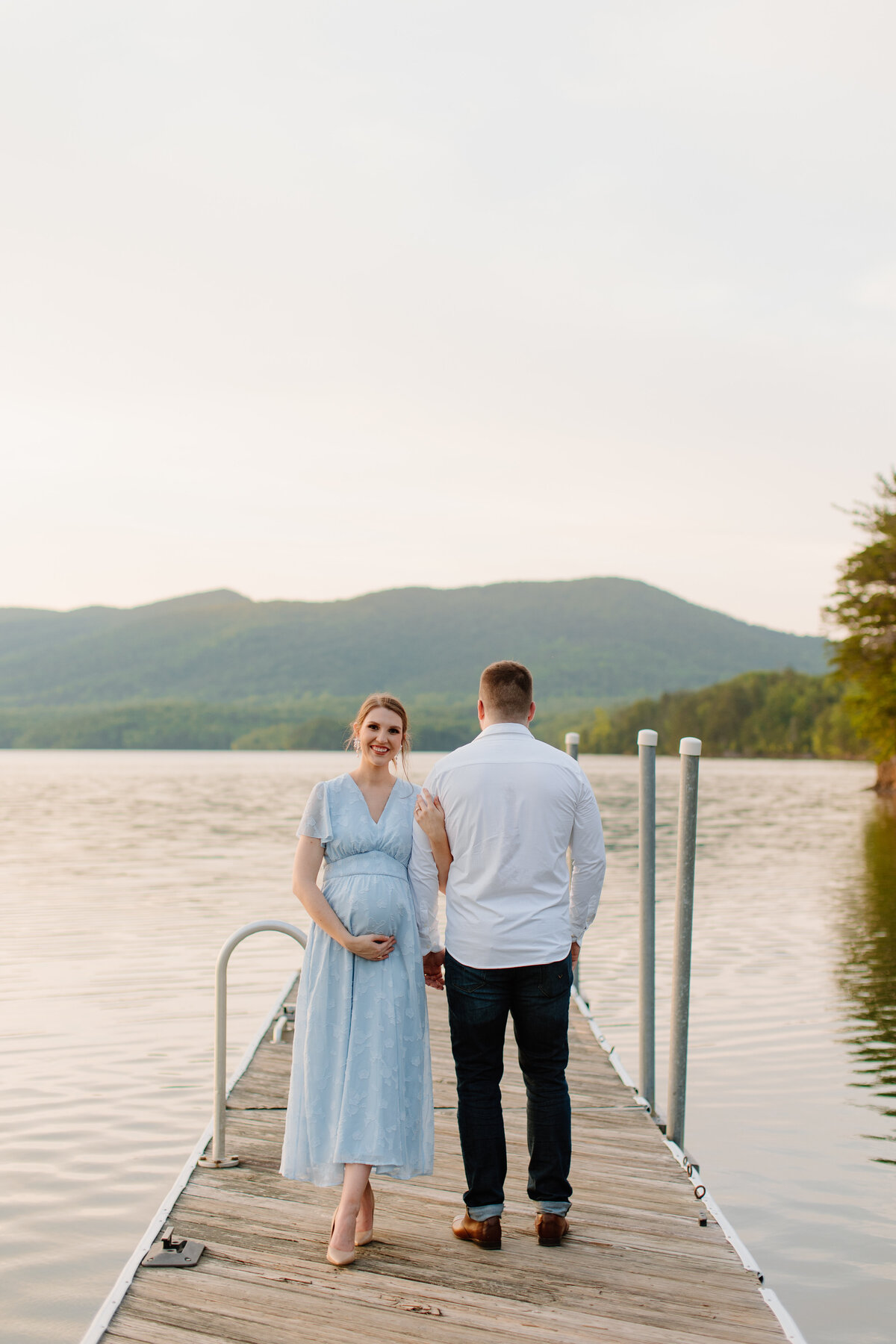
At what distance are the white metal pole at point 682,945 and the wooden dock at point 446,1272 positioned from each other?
0.34 meters

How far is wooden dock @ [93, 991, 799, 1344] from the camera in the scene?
3.51 m

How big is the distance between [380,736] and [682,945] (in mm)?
2168

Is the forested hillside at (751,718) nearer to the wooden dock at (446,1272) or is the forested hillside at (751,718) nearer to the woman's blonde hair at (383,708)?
the wooden dock at (446,1272)

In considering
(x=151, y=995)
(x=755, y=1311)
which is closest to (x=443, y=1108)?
(x=755, y=1311)

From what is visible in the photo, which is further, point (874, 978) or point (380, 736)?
point (874, 978)

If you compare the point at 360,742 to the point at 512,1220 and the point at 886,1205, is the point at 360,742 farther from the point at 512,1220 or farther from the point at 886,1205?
the point at 886,1205

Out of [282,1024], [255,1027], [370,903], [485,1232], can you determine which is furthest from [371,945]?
[255,1027]

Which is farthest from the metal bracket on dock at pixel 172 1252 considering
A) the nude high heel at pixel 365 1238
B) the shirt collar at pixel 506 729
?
the shirt collar at pixel 506 729

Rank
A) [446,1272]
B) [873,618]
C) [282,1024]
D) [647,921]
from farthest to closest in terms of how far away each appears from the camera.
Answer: [873,618]
[282,1024]
[647,921]
[446,1272]

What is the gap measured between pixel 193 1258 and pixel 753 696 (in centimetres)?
13502

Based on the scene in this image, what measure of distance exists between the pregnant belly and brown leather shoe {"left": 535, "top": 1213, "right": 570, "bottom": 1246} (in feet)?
3.86

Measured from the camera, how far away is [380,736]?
4168 mm

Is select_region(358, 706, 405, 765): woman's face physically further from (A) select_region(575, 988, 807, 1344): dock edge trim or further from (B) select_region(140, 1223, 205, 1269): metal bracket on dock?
(A) select_region(575, 988, 807, 1344): dock edge trim

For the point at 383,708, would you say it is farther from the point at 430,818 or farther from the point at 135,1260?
the point at 135,1260
